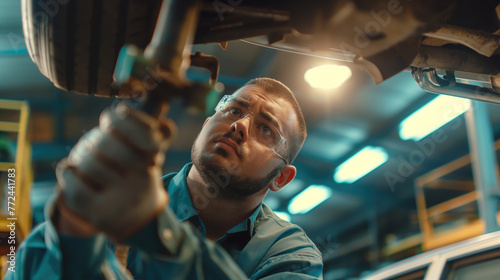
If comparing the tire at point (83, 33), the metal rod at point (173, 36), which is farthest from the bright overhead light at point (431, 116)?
the metal rod at point (173, 36)

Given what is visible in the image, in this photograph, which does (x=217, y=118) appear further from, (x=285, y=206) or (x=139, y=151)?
(x=285, y=206)

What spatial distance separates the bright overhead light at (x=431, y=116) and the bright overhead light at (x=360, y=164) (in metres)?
0.56

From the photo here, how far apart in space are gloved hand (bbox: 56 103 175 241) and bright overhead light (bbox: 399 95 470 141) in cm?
417

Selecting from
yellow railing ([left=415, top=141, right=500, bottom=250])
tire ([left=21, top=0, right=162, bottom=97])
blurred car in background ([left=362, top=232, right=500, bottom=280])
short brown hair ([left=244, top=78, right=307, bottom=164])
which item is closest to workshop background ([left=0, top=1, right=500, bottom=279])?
yellow railing ([left=415, top=141, right=500, bottom=250])

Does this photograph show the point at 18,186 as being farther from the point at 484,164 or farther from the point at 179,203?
the point at 484,164

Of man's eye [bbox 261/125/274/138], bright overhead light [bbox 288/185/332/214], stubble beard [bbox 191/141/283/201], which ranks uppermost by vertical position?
bright overhead light [bbox 288/185/332/214]

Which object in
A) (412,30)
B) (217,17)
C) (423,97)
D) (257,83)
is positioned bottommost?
(412,30)

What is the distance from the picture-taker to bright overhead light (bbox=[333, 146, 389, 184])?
20.8 feet

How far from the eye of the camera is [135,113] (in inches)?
25.8

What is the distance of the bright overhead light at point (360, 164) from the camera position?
6.33 m

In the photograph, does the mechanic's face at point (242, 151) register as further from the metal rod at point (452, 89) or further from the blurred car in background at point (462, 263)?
the blurred car in background at point (462, 263)

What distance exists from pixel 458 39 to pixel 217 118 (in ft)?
2.96

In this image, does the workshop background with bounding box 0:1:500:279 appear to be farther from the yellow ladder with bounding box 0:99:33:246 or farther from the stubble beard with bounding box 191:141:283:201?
the stubble beard with bounding box 191:141:283:201

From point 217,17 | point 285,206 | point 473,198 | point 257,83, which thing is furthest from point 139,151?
point 285,206
